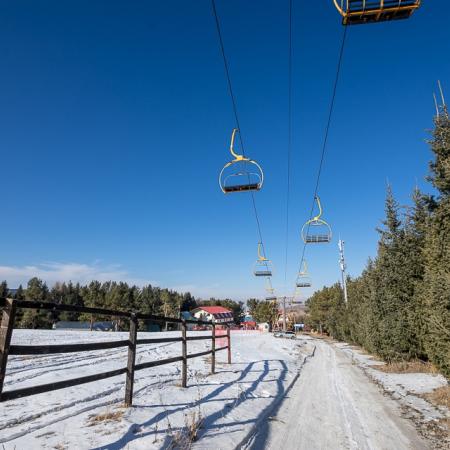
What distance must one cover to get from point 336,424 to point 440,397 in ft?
12.4

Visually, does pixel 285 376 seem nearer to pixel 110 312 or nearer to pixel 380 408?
pixel 380 408

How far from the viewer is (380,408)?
7.21 metres

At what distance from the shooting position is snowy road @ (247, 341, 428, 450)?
490 centimetres

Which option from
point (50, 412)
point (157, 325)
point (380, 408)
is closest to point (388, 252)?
point (380, 408)

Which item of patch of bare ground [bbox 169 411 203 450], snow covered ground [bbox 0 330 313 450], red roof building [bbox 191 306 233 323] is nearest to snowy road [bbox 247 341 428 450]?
snow covered ground [bbox 0 330 313 450]

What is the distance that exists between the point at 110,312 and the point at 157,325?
80.1 metres

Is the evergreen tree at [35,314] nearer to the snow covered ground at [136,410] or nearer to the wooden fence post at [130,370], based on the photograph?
the snow covered ground at [136,410]

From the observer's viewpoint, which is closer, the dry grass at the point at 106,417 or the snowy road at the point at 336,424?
the dry grass at the point at 106,417

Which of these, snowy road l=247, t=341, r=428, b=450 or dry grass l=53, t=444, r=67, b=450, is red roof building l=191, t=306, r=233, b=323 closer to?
snowy road l=247, t=341, r=428, b=450

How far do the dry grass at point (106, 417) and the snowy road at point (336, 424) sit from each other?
1.94 meters

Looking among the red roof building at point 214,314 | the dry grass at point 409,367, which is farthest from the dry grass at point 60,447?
the red roof building at point 214,314

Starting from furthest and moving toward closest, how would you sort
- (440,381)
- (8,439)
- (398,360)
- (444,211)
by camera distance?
(398,360) → (440,381) → (444,211) → (8,439)

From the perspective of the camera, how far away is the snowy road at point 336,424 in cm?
490

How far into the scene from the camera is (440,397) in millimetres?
7902
